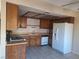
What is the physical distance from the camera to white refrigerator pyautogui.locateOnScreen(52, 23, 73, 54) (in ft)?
16.0

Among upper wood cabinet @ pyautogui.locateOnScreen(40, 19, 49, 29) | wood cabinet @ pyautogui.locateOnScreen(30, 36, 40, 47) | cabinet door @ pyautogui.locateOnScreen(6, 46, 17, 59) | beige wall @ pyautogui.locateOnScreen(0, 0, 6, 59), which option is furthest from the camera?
upper wood cabinet @ pyautogui.locateOnScreen(40, 19, 49, 29)

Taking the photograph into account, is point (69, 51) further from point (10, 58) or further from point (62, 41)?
point (10, 58)

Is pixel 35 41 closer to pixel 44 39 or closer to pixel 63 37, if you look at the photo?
pixel 44 39

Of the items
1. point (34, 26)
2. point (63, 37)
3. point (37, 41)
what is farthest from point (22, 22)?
point (63, 37)

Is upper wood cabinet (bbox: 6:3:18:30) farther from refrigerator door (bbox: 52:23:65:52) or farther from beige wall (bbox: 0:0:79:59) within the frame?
refrigerator door (bbox: 52:23:65:52)

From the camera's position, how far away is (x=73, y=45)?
5.34 m

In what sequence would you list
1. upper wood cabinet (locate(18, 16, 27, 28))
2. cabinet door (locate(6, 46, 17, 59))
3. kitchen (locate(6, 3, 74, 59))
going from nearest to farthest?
cabinet door (locate(6, 46, 17, 59))
kitchen (locate(6, 3, 74, 59))
upper wood cabinet (locate(18, 16, 27, 28))

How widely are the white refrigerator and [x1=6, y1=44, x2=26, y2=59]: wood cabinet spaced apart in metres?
2.77

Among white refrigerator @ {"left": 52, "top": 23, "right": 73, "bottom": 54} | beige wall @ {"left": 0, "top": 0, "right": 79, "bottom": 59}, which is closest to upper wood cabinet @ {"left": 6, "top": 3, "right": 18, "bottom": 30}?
beige wall @ {"left": 0, "top": 0, "right": 79, "bottom": 59}

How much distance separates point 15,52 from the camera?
9.07 feet

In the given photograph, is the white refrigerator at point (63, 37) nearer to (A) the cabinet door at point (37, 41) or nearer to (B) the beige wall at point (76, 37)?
(B) the beige wall at point (76, 37)

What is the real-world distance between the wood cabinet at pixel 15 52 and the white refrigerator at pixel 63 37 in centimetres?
277

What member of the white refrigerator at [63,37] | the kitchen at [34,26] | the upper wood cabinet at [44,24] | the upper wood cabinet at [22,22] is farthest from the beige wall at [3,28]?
the upper wood cabinet at [44,24]

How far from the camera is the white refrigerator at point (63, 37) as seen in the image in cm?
489
